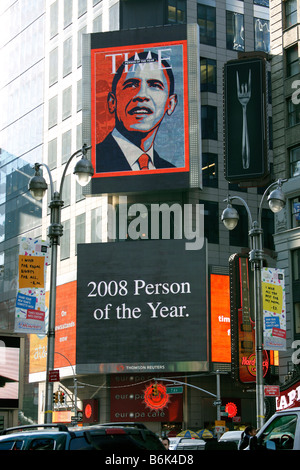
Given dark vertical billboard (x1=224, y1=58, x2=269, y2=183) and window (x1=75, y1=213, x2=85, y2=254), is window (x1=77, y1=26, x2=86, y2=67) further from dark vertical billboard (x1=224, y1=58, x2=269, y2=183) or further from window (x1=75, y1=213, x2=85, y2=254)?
dark vertical billboard (x1=224, y1=58, x2=269, y2=183)

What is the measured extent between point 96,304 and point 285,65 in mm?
29827

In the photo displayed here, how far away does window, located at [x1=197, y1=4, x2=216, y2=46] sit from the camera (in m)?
79.9

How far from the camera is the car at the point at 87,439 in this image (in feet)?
38.0

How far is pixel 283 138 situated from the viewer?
51.1m

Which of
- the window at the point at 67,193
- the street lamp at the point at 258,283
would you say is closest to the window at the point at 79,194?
the window at the point at 67,193

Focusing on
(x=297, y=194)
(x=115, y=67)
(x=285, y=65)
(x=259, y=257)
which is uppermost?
(x=115, y=67)

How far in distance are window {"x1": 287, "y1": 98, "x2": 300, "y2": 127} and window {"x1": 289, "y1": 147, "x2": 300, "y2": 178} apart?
5.71 ft

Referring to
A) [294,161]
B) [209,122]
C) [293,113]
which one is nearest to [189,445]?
[294,161]

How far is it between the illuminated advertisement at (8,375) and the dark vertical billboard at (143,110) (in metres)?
44.5

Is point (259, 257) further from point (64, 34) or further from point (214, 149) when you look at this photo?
point (64, 34)

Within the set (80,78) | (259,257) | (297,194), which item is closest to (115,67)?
(80,78)

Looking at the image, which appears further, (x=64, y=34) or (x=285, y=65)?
(x=64, y=34)

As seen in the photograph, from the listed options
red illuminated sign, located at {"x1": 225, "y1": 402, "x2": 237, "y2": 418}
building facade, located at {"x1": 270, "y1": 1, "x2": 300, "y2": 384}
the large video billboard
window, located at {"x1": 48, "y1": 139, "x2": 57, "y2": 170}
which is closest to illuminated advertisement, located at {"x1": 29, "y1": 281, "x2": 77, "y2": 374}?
the large video billboard

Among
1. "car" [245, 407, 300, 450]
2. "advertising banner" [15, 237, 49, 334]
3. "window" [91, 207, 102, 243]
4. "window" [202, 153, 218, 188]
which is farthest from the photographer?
"window" [202, 153, 218, 188]
